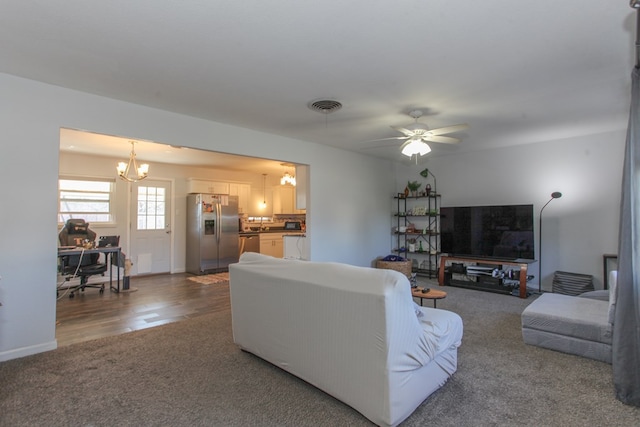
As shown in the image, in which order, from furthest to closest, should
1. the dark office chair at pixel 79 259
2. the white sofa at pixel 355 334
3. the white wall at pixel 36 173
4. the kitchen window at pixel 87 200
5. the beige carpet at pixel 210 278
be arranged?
the beige carpet at pixel 210 278
the kitchen window at pixel 87 200
the dark office chair at pixel 79 259
the white wall at pixel 36 173
the white sofa at pixel 355 334

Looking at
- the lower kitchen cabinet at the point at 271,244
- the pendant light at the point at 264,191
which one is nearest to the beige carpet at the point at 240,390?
the lower kitchen cabinet at the point at 271,244

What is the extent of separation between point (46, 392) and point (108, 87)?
2.57 meters

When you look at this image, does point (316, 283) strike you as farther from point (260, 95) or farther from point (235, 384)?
point (260, 95)

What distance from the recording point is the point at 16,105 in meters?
2.83

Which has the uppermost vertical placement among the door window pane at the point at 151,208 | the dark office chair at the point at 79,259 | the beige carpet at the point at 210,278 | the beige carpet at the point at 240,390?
the door window pane at the point at 151,208

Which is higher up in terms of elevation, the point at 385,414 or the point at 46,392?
the point at 385,414

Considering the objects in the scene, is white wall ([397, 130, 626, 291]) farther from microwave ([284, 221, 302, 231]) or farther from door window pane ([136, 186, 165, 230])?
door window pane ([136, 186, 165, 230])

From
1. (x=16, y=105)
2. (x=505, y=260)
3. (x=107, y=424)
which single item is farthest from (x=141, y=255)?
(x=505, y=260)

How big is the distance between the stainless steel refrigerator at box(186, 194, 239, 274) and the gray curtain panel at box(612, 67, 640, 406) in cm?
649

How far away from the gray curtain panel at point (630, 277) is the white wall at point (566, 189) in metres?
3.48

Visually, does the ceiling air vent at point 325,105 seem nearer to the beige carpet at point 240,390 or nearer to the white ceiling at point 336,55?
the white ceiling at point 336,55

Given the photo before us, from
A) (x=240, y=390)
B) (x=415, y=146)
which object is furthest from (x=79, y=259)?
(x=415, y=146)

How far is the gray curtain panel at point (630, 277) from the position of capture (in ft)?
6.52

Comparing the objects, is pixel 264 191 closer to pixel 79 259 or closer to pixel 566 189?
pixel 79 259
